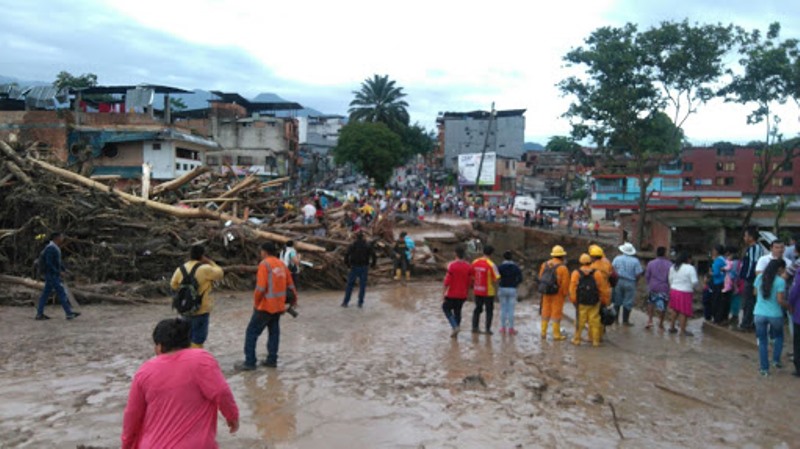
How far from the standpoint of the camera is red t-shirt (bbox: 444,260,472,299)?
9.73 m

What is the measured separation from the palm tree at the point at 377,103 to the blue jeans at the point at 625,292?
58.4 metres

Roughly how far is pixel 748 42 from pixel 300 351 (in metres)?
22.4

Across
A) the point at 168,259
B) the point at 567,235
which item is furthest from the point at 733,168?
the point at 168,259

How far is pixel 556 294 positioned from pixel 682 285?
2.55 metres

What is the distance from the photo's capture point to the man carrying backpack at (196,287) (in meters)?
6.93

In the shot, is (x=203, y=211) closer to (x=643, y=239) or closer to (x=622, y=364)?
(x=622, y=364)

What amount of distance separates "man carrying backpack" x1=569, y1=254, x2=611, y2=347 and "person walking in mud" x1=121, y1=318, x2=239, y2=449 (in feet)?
23.0

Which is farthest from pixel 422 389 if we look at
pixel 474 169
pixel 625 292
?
pixel 474 169

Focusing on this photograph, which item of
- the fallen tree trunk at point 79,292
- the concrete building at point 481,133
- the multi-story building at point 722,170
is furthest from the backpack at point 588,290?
the concrete building at point 481,133

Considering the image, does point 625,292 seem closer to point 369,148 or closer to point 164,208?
point 164,208

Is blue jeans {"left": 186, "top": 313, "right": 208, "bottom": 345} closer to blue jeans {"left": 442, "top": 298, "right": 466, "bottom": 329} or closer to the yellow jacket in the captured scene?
the yellow jacket

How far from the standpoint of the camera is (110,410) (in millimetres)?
5930

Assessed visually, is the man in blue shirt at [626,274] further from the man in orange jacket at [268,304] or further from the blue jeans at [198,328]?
the blue jeans at [198,328]

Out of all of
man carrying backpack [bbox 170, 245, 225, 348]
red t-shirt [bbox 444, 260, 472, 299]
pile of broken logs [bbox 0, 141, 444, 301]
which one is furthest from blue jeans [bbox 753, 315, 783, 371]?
pile of broken logs [bbox 0, 141, 444, 301]
